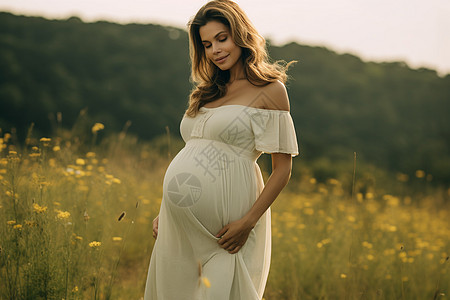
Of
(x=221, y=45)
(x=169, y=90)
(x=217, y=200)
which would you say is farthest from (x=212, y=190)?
(x=169, y=90)

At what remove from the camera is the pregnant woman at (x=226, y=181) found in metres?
1.79

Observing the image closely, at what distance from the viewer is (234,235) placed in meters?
1.76

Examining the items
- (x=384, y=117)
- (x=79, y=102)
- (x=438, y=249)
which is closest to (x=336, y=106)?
(x=384, y=117)

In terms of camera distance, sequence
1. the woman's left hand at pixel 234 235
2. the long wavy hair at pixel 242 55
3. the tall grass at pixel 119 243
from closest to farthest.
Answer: the woman's left hand at pixel 234 235, the long wavy hair at pixel 242 55, the tall grass at pixel 119 243

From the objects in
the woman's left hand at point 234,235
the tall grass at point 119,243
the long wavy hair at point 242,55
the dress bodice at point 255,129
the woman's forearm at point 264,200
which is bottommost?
the tall grass at point 119,243

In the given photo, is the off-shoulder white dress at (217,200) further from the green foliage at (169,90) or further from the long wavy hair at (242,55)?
the green foliage at (169,90)

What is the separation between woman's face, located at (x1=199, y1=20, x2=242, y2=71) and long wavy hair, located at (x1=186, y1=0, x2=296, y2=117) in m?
0.03

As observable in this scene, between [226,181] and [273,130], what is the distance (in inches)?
13.2

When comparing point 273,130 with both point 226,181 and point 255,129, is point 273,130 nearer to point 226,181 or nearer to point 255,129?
point 255,129

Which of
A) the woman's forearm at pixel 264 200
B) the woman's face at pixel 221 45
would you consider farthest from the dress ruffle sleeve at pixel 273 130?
the woman's face at pixel 221 45

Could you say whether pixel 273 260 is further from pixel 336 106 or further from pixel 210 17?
pixel 336 106

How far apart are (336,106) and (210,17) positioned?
2197cm

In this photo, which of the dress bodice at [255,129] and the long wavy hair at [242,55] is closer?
the dress bodice at [255,129]

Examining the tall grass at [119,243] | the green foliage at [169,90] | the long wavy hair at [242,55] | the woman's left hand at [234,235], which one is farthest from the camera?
the green foliage at [169,90]
